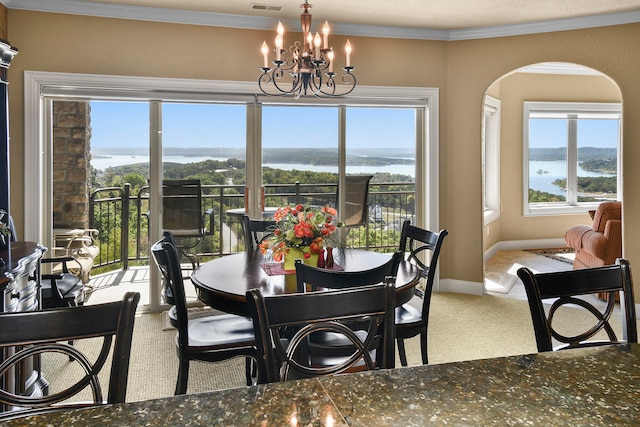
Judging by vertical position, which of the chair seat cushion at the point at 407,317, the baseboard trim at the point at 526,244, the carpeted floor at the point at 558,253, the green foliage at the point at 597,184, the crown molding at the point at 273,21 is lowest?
the carpeted floor at the point at 558,253

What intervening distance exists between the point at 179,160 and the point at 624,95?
3957 mm

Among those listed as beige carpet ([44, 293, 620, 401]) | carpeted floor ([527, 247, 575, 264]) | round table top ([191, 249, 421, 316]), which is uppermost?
round table top ([191, 249, 421, 316])

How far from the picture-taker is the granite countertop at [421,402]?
2.79 feet

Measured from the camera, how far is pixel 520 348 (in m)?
3.54

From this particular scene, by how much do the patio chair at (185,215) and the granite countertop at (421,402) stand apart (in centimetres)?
361

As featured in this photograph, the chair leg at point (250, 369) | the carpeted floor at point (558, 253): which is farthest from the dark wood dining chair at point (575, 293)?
the carpeted floor at point (558, 253)

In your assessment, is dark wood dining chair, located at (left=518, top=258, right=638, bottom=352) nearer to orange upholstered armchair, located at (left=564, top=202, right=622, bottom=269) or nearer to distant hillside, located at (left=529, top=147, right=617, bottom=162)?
orange upholstered armchair, located at (left=564, top=202, right=622, bottom=269)

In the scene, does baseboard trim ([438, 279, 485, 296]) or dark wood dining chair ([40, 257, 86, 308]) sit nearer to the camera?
Answer: dark wood dining chair ([40, 257, 86, 308])

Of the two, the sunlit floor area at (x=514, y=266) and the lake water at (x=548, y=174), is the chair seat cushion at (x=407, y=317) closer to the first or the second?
the sunlit floor area at (x=514, y=266)

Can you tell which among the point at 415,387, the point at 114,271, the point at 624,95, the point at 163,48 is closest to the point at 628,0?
the point at 624,95

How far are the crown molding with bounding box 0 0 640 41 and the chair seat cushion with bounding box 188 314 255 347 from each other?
276 centimetres

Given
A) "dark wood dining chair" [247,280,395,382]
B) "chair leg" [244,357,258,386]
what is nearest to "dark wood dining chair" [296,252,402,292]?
"dark wood dining chair" [247,280,395,382]

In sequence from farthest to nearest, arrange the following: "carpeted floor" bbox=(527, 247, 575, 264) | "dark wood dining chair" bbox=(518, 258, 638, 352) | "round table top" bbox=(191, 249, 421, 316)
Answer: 1. "carpeted floor" bbox=(527, 247, 575, 264)
2. "round table top" bbox=(191, 249, 421, 316)
3. "dark wood dining chair" bbox=(518, 258, 638, 352)

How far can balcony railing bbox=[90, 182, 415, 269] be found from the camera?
180 inches
